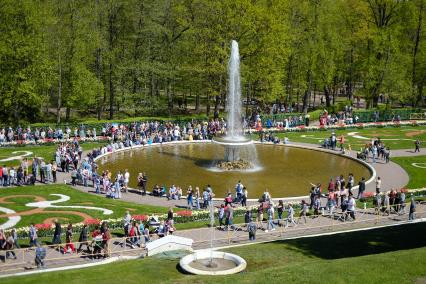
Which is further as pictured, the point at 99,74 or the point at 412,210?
the point at 99,74

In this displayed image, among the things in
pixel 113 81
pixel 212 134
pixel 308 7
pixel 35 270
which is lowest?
pixel 35 270

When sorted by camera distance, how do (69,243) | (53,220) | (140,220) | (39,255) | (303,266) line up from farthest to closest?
1. (53,220)
2. (140,220)
3. (69,243)
4. (39,255)
5. (303,266)

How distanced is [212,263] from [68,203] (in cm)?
1490

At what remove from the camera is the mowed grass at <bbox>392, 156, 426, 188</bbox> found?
4194 centimetres

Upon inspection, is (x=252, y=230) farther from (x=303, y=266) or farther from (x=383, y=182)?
(x=383, y=182)

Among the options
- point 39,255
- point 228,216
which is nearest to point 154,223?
point 228,216

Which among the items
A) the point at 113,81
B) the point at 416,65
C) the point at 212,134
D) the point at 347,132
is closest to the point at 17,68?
the point at 113,81

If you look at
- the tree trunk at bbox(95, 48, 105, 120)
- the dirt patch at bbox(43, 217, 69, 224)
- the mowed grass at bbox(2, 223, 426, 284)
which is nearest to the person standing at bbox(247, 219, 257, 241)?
the mowed grass at bbox(2, 223, 426, 284)

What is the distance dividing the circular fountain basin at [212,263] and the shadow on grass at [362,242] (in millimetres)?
4329

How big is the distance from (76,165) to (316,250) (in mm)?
23635

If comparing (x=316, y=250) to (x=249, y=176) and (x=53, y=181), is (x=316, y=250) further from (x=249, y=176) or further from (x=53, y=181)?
(x=53, y=181)

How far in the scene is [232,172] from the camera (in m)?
43.9

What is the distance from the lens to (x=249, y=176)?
140 ft

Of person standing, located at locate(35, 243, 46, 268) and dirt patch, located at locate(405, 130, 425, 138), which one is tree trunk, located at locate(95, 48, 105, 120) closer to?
dirt patch, located at locate(405, 130, 425, 138)
